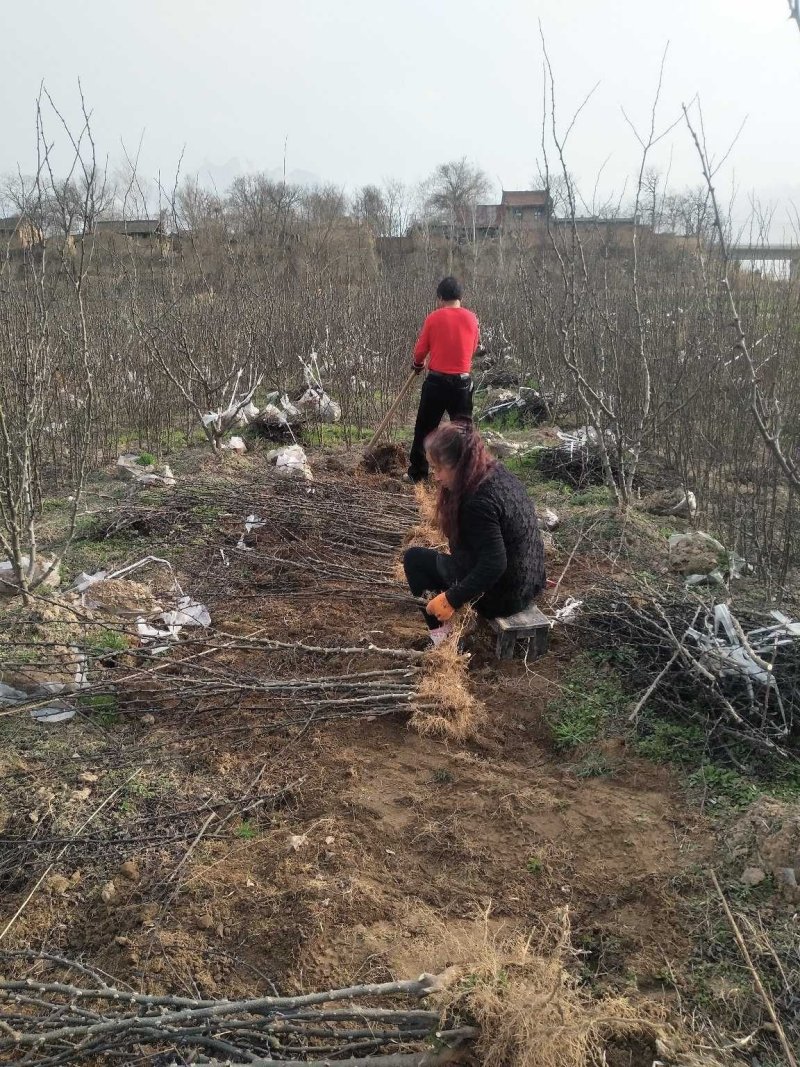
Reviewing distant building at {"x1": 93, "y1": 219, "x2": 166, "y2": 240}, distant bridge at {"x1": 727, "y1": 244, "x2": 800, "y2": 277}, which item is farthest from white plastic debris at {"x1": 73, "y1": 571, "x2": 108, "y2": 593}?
distant bridge at {"x1": 727, "y1": 244, "x2": 800, "y2": 277}

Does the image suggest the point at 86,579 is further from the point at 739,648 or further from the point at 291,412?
the point at 291,412

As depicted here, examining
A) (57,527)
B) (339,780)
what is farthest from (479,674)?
(57,527)

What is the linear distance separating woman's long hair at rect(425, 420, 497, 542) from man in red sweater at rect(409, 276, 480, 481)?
2894 millimetres

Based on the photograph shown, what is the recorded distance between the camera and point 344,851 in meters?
2.30

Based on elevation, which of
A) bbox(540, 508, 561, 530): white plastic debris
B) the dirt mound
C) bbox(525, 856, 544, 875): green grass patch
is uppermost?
the dirt mound

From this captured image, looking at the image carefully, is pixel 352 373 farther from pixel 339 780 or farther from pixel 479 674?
pixel 339 780

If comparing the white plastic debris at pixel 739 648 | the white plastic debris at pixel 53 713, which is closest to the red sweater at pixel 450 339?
the white plastic debris at pixel 739 648

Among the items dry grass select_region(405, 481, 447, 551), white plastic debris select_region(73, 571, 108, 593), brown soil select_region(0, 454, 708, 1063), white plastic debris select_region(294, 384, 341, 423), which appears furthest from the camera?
white plastic debris select_region(294, 384, 341, 423)

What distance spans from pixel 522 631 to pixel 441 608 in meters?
0.44

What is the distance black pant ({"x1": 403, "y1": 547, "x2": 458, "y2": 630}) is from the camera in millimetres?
3350

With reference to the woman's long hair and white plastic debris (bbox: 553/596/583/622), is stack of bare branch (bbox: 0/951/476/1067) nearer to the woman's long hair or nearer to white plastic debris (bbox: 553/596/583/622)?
the woman's long hair

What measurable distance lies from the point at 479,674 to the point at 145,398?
6.26m

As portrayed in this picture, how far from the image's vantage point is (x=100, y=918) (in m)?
2.13

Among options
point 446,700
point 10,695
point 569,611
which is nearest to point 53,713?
point 10,695
